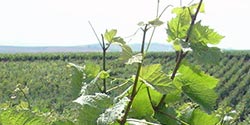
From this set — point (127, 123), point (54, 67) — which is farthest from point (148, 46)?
point (54, 67)

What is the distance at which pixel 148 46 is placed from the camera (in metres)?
0.72

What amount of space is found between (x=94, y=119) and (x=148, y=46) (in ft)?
0.40

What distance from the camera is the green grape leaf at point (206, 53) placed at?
2.81 feet

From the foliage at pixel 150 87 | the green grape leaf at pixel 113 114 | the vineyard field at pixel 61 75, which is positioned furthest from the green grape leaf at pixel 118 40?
the vineyard field at pixel 61 75

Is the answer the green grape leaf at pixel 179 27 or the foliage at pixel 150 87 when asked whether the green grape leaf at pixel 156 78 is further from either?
the green grape leaf at pixel 179 27

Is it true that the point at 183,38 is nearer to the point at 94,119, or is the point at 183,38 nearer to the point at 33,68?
the point at 94,119

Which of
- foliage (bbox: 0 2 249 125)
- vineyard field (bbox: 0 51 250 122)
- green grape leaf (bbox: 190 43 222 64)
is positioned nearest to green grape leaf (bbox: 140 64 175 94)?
foliage (bbox: 0 2 249 125)

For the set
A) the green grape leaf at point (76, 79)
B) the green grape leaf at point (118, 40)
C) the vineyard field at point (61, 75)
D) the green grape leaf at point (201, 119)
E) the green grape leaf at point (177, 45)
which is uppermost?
the green grape leaf at point (118, 40)

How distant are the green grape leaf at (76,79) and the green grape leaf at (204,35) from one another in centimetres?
18

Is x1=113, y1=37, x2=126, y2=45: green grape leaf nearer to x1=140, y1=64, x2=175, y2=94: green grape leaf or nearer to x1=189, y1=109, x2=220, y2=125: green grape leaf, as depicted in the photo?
x1=140, y1=64, x2=175, y2=94: green grape leaf

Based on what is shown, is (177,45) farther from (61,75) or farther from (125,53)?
(61,75)

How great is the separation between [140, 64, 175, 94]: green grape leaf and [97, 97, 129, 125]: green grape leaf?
0.17 ft

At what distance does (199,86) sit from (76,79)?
0.20 meters

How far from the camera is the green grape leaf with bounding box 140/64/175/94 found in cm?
72
